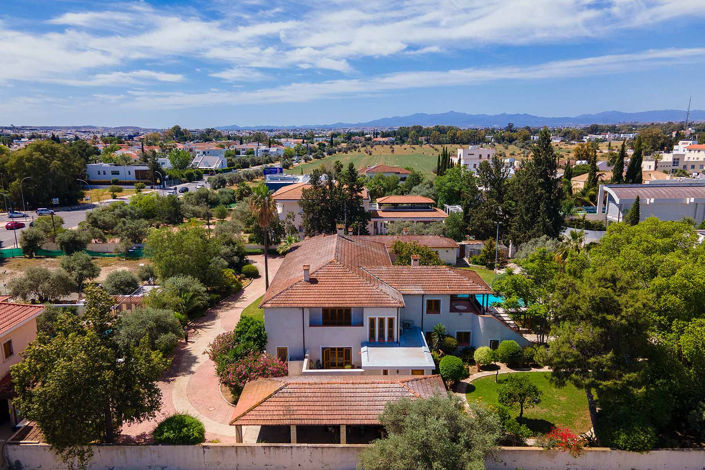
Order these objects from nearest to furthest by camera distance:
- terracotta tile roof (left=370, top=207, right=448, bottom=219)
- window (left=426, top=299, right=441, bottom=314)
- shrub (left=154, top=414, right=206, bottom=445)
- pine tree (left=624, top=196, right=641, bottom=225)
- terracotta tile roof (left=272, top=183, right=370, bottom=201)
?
shrub (left=154, top=414, right=206, bottom=445) < window (left=426, top=299, right=441, bottom=314) < pine tree (left=624, top=196, right=641, bottom=225) < terracotta tile roof (left=272, top=183, right=370, bottom=201) < terracotta tile roof (left=370, top=207, right=448, bottom=219)

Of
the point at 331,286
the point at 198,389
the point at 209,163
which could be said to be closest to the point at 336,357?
the point at 331,286

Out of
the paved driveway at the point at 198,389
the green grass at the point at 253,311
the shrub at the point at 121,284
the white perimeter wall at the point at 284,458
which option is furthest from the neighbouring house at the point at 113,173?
the white perimeter wall at the point at 284,458

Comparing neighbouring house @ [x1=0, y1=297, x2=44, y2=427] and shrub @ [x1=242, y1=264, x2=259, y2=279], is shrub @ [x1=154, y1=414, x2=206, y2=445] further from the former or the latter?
shrub @ [x1=242, y1=264, x2=259, y2=279]

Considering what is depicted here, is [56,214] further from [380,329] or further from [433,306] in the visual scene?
[433,306]

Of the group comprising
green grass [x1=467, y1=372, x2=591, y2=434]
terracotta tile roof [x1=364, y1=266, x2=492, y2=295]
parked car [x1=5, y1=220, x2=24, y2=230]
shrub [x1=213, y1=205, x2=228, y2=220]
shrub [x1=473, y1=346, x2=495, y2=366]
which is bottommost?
green grass [x1=467, y1=372, x2=591, y2=434]

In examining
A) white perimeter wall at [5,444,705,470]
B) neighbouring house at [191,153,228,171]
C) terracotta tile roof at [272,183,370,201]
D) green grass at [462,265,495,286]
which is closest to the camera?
white perimeter wall at [5,444,705,470]

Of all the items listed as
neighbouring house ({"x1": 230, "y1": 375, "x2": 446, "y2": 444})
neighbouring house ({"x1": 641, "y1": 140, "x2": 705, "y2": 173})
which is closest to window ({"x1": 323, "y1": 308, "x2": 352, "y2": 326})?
neighbouring house ({"x1": 230, "y1": 375, "x2": 446, "y2": 444})

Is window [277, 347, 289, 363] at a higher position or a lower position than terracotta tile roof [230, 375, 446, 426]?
lower
